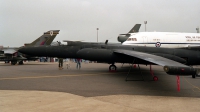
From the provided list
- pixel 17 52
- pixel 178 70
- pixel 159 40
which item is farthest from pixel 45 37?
pixel 178 70

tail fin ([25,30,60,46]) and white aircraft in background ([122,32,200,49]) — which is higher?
tail fin ([25,30,60,46])

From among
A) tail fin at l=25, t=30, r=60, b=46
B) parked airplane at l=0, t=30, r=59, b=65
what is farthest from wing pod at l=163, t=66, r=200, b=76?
tail fin at l=25, t=30, r=60, b=46

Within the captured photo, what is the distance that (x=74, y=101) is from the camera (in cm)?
619

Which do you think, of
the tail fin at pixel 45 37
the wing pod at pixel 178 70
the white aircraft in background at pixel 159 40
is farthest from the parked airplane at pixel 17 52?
the wing pod at pixel 178 70

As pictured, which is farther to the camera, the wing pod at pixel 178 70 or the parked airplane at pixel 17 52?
the parked airplane at pixel 17 52

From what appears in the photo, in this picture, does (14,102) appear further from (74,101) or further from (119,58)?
(119,58)

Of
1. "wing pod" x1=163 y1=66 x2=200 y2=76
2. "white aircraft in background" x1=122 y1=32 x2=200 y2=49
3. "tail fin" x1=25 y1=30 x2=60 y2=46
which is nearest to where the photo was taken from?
"wing pod" x1=163 y1=66 x2=200 y2=76

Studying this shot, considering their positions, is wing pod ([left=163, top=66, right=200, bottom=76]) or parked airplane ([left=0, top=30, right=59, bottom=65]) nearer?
wing pod ([left=163, top=66, right=200, bottom=76])

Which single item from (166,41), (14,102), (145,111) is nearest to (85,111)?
(145,111)

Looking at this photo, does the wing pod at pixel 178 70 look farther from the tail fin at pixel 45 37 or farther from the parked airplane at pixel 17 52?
the tail fin at pixel 45 37

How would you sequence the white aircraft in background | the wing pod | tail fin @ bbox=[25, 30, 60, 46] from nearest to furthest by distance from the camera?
the wing pod < the white aircraft in background < tail fin @ bbox=[25, 30, 60, 46]

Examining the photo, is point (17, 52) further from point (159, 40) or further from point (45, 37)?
point (159, 40)

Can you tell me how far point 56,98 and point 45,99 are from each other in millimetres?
367

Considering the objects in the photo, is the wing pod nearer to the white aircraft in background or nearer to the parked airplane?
the white aircraft in background
